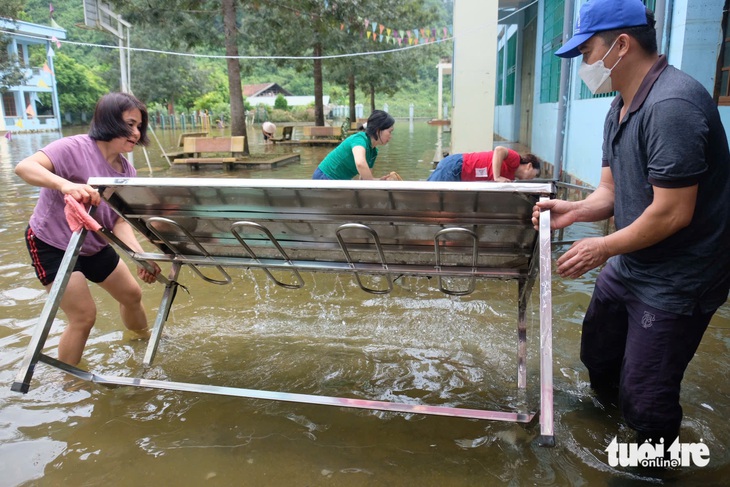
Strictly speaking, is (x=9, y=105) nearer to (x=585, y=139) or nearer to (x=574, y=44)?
(x=585, y=139)

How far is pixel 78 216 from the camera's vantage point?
7.38 ft

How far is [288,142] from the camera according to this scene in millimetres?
21188

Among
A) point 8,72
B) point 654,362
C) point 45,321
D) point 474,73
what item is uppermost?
point 8,72

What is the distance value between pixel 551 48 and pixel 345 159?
676cm

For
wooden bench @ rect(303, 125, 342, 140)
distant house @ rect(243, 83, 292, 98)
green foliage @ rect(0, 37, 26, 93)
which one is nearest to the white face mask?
wooden bench @ rect(303, 125, 342, 140)

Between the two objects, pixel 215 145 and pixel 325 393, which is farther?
pixel 215 145

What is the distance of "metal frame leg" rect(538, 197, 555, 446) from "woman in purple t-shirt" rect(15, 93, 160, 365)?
2.11 m

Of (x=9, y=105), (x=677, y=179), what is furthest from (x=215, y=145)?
(x=9, y=105)

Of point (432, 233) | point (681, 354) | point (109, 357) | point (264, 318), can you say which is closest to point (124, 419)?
point (109, 357)

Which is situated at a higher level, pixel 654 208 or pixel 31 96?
pixel 31 96

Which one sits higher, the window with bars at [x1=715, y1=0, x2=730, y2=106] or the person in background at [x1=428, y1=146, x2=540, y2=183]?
the window with bars at [x1=715, y1=0, x2=730, y2=106]

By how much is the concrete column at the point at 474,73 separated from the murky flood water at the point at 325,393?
560 cm

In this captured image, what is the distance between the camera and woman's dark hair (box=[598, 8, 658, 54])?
6.30 ft

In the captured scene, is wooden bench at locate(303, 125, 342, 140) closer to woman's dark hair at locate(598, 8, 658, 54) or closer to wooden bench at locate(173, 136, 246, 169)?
wooden bench at locate(173, 136, 246, 169)
